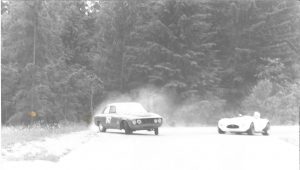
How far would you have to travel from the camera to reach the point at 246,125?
24906 millimetres

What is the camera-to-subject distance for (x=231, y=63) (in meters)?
58.3

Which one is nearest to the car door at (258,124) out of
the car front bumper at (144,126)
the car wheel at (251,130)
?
the car wheel at (251,130)

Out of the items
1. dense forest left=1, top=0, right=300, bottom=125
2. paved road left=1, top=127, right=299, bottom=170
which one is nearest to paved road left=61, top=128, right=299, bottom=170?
paved road left=1, top=127, right=299, bottom=170

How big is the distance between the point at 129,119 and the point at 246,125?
5.15 metres

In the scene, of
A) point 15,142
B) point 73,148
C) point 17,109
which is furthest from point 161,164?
point 17,109

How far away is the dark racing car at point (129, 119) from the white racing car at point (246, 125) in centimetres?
319

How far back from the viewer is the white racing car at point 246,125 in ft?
81.9

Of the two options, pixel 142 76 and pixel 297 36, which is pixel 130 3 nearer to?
pixel 142 76

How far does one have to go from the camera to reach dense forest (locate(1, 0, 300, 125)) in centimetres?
4631

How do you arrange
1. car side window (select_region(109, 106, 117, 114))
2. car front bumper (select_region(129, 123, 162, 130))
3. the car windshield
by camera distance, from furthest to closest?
car side window (select_region(109, 106, 117, 114))
the car windshield
car front bumper (select_region(129, 123, 162, 130))

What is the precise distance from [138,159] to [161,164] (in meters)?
1.13

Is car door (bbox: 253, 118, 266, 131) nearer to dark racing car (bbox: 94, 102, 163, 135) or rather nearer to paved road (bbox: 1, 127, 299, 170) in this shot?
dark racing car (bbox: 94, 102, 163, 135)

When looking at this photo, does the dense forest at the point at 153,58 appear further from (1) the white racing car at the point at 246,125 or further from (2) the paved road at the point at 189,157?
(2) the paved road at the point at 189,157

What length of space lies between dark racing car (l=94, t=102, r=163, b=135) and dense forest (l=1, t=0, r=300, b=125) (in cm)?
1844
